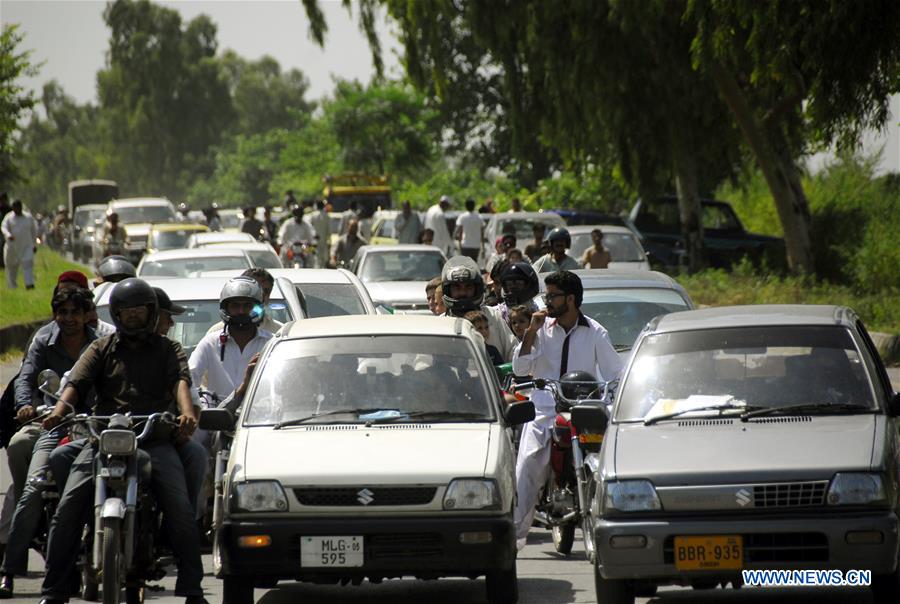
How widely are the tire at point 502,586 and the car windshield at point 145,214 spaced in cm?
3822

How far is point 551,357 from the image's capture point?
430 inches

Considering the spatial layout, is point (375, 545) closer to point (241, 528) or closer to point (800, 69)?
point (241, 528)

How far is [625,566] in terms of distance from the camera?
780 cm

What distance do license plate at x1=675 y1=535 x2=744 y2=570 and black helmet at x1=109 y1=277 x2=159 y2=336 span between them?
2815 millimetres

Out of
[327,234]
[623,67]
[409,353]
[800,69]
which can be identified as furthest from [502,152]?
[409,353]

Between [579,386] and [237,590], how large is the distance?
2574mm

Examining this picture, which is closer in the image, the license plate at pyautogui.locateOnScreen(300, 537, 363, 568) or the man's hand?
the license plate at pyautogui.locateOnScreen(300, 537, 363, 568)

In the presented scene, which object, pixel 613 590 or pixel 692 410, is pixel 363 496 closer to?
pixel 613 590

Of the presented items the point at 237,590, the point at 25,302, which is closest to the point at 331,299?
the point at 237,590

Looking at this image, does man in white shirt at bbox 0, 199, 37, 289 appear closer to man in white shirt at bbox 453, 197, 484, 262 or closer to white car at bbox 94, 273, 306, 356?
man in white shirt at bbox 453, 197, 484, 262

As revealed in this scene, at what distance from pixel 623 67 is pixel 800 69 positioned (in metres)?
8.51

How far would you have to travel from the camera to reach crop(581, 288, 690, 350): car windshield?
14680 mm

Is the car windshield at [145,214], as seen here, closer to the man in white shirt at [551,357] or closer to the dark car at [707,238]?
the dark car at [707,238]

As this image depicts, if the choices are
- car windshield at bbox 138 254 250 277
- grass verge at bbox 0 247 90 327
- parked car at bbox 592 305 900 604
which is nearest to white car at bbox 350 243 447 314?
car windshield at bbox 138 254 250 277
